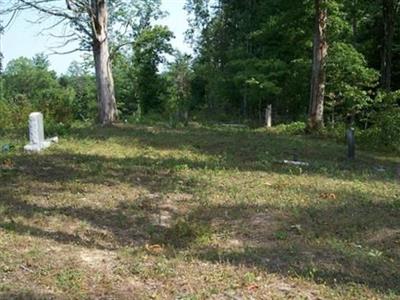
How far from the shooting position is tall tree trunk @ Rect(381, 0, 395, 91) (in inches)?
1003

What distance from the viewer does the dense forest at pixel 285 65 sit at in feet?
59.9

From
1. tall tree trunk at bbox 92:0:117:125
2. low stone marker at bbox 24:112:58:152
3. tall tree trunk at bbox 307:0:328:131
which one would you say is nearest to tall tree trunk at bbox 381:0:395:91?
tall tree trunk at bbox 307:0:328:131

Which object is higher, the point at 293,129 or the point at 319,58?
the point at 319,58

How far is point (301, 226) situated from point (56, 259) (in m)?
3.01

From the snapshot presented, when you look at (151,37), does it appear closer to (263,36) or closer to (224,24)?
(263,36)

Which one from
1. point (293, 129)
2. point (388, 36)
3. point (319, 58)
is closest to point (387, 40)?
point (388, 36)

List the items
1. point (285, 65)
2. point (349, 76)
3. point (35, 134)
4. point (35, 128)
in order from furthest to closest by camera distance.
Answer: point (285, 65) < point (349, 76) < point (35, 134) < point (35, 128)

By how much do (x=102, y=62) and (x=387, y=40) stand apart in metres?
14.3

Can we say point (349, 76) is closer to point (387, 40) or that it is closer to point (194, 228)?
point (387, 40)

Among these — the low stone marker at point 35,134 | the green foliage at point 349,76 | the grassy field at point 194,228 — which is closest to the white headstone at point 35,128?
the low stone marker at point 35,134

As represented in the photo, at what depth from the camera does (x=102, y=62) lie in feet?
Answer: 62.6

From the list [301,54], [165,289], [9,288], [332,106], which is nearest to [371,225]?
[165,289]

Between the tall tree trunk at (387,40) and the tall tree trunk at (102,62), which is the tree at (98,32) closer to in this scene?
the tall tree trunk at (102,62)

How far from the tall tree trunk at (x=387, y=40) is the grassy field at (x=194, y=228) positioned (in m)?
15.6
